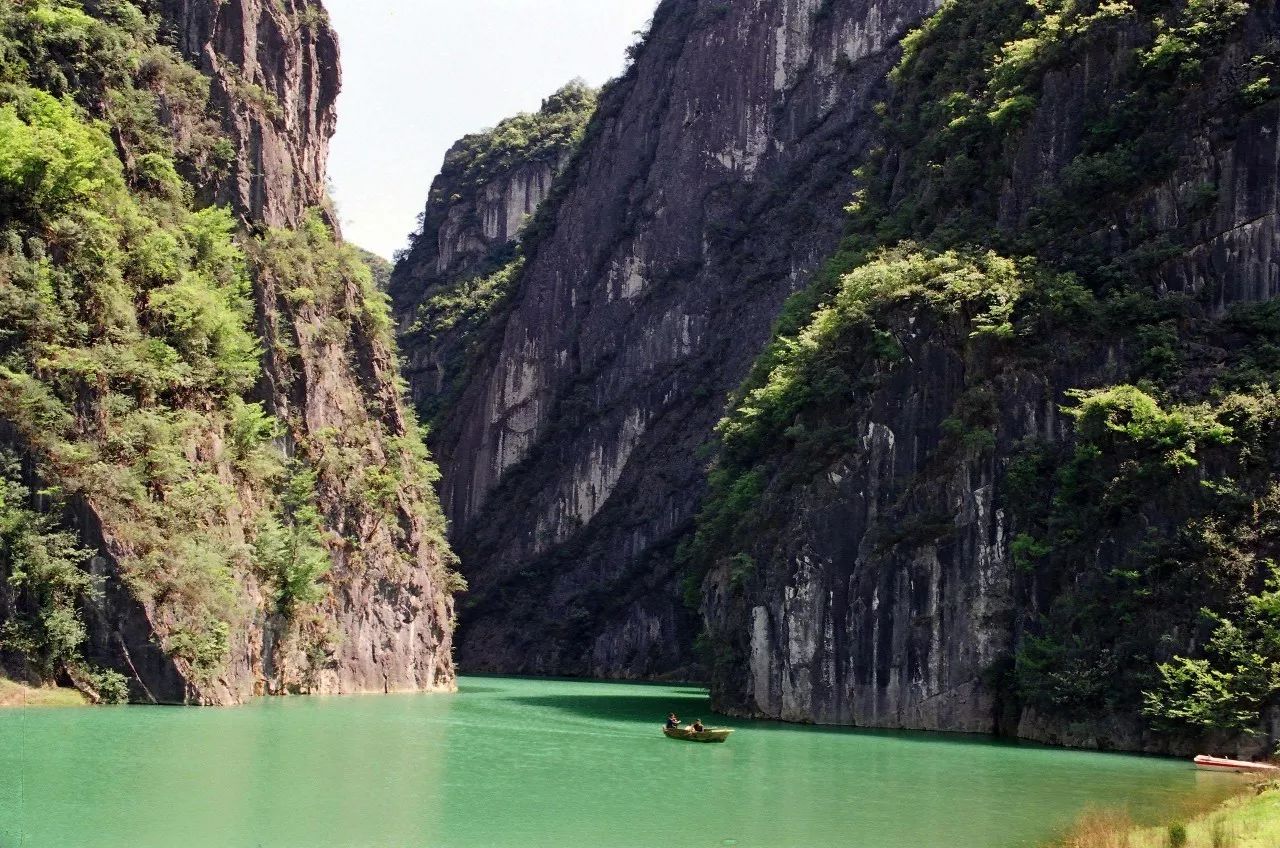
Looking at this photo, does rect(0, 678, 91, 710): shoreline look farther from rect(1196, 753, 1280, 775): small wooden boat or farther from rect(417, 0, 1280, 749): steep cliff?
rect(1196, 753, 1280, 775): small wooden boat

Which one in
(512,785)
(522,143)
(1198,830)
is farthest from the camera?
(522,143)

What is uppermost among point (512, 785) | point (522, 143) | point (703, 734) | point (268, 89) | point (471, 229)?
point (522, 143)

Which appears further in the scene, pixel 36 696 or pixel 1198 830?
pixel 36 696

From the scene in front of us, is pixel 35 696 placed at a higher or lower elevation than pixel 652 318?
lower

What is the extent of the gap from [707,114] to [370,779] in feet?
242

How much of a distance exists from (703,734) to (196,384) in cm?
2055

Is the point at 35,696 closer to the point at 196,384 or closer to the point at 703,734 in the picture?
the point at 196,384

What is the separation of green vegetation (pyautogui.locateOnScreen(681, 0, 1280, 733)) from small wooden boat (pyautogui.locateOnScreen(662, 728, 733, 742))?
9.24 m

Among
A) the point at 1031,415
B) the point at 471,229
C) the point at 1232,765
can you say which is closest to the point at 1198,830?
the point at 1232,765

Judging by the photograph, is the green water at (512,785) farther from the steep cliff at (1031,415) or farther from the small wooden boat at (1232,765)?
the steep cliff at (1031,415)

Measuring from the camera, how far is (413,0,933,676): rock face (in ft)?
282

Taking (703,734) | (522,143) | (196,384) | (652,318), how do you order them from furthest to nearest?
(522,143)
(652,318)
(196,384)
(703,734)

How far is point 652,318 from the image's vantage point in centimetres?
9194

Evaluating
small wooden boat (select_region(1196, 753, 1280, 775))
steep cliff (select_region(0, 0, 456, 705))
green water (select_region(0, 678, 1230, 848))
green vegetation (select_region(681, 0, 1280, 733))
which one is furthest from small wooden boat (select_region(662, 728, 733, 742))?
steep cliff (select_region(0, 0, 456, 705))
